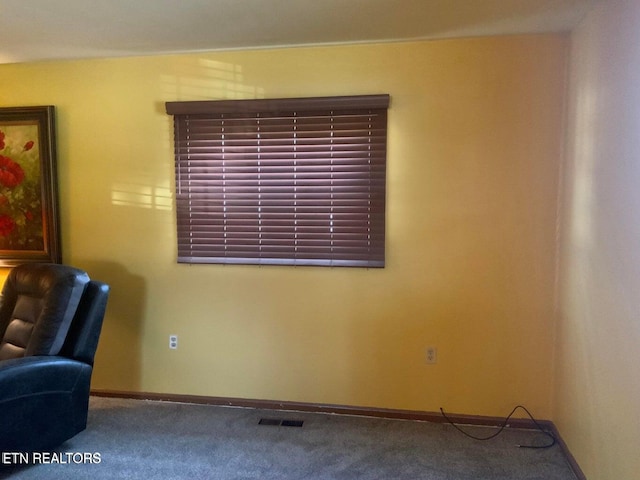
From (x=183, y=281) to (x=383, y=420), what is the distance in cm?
160

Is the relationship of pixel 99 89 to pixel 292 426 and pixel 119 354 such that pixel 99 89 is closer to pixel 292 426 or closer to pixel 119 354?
pixel 119 354

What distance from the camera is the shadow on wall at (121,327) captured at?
3205 millimetres

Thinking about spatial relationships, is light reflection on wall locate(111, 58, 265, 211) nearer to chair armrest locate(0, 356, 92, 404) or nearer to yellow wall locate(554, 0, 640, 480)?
chair armrest locate(0, 356, 92, 404)

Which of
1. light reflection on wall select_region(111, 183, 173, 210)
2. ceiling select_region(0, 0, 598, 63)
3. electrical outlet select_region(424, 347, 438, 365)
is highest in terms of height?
ceiling select_region(0, 0, 598, 63)

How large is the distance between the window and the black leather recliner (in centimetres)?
71

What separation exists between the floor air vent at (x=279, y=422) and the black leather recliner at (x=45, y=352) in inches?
40.8

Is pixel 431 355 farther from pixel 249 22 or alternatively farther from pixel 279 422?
pixel 249 22

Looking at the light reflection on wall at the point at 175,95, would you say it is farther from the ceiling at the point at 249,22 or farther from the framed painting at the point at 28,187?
the framed painting at the point at 28,187

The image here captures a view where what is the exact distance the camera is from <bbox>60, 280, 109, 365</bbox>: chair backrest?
2.57 m

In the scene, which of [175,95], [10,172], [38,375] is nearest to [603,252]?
[175,95]

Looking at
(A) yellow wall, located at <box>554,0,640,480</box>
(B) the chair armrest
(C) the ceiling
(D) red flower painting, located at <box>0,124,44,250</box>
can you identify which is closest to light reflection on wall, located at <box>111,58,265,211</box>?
(C) the ceiling

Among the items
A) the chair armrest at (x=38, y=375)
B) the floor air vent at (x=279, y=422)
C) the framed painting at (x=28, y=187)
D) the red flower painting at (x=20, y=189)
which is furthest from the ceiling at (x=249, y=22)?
the floor air vent at (x=279, y=422)

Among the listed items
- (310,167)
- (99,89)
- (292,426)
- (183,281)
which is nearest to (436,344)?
(292,426)

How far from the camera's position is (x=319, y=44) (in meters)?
2.85
